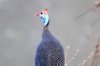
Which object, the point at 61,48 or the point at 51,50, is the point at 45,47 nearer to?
the point at 51,50

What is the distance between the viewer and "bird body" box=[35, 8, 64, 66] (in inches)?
218

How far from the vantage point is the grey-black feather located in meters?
5.53

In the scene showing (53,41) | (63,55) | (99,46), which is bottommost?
(63,55)

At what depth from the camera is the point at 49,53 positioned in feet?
18.1

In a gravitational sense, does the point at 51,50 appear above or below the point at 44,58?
above

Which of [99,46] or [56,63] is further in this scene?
[56,63]

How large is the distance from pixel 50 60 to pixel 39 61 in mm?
560

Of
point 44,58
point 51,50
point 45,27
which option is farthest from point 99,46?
point 45,27

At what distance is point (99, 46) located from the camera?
1.58 m

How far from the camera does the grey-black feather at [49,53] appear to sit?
18.2ft

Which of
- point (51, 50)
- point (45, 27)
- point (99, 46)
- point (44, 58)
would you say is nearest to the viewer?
point (99, 46)

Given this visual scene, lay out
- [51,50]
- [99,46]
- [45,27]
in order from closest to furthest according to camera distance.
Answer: [99,46] < [51,50] < [45,27]

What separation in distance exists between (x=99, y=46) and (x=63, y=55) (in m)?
4.38

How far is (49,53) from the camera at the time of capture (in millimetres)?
5531
